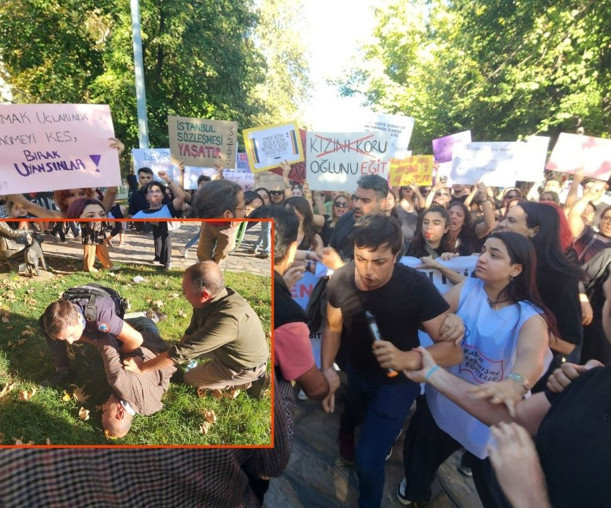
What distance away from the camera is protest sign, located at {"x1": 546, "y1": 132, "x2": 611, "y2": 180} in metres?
4.86

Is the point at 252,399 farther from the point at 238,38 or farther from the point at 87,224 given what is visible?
the point at 238,38

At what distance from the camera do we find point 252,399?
3.88ft

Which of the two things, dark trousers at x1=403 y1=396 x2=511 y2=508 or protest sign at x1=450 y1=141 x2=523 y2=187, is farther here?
protest sign at x1=450 y1=141 x2=523 y2=187

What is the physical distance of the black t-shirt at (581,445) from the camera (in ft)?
3.02

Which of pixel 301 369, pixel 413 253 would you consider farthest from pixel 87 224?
pixel 413 253

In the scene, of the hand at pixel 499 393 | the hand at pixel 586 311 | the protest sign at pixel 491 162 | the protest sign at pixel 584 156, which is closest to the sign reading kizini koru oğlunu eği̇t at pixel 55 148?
the hand at pixel 499 393

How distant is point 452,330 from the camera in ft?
6.34

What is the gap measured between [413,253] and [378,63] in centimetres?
1968

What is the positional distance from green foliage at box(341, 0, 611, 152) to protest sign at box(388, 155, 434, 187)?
7902mm

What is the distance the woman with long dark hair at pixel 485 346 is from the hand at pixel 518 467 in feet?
1.96

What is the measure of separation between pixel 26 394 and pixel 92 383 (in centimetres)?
16

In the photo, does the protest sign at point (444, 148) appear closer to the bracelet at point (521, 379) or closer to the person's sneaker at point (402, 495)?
the person's sneaker at point (402, 495)

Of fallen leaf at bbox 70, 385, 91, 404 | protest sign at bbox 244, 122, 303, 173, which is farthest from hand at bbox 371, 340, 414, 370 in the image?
protest sign at bbox 244, 122, 303, 173

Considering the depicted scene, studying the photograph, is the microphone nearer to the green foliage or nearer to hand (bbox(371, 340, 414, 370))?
hand (bbox(371, 340, 414, 370))
